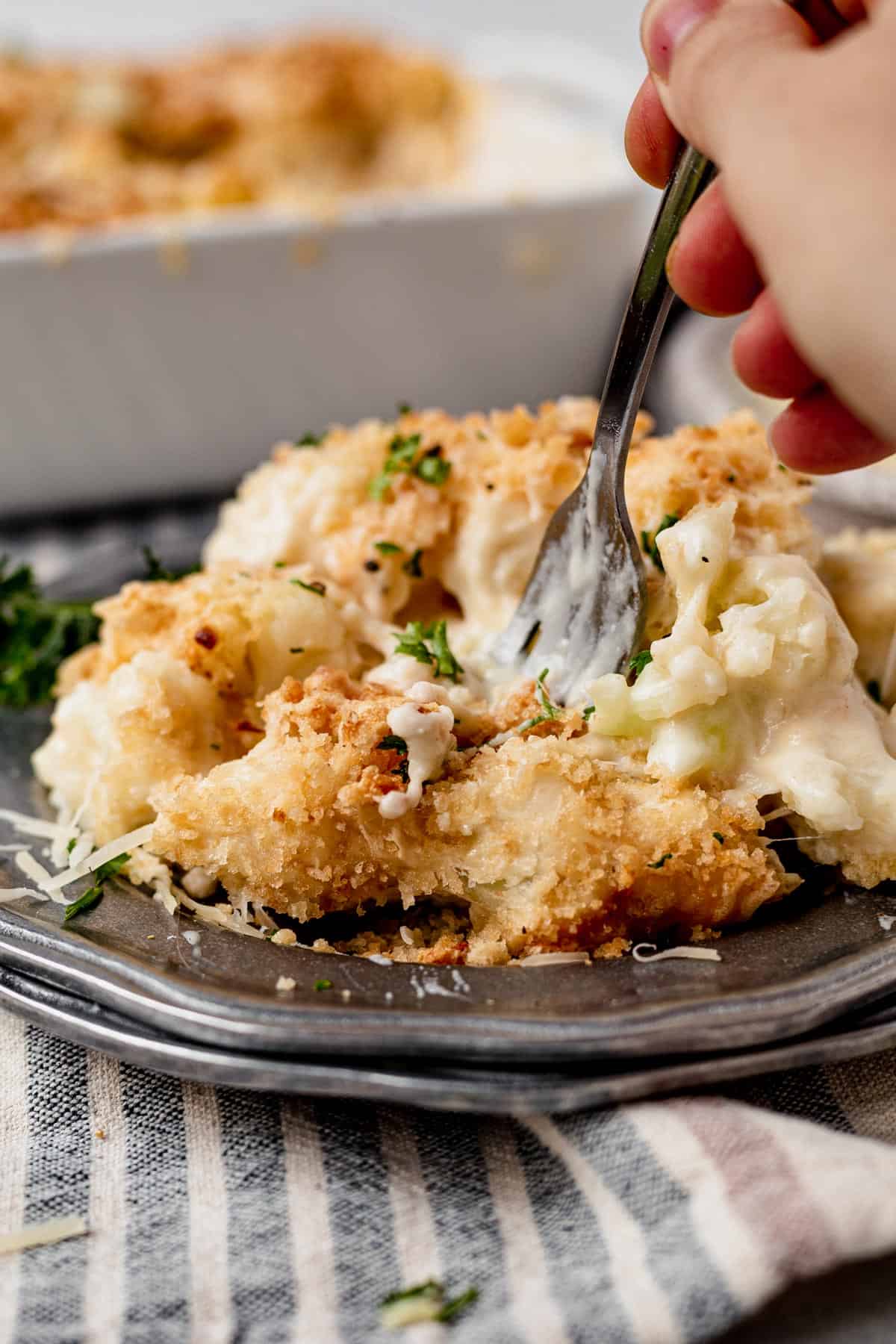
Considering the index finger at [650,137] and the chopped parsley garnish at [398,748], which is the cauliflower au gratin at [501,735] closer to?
the chopped parsley garnish at [398,748]

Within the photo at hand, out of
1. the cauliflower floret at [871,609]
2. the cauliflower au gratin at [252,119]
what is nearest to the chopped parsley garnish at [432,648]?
the cauliflower floret at [871,609]

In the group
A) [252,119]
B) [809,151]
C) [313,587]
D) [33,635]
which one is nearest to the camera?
[809,151]

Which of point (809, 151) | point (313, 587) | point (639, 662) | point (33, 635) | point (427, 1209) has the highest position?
point (809, 151)

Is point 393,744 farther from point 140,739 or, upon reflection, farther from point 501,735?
point 140,739

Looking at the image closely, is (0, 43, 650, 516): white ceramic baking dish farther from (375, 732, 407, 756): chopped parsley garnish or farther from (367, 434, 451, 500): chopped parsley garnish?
(375, 732, 407, 756): chopped parsley garnish

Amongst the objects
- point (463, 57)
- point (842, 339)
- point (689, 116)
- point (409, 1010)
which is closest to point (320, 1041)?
point (409, 1010)

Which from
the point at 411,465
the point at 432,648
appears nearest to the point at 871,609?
the point at 432,648
